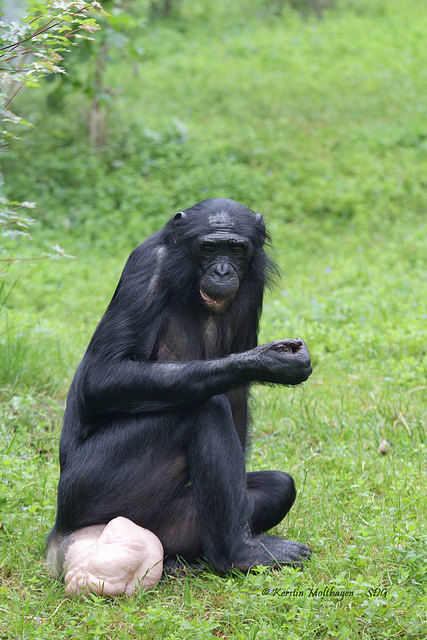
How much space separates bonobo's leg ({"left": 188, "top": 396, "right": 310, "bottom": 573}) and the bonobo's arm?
0.11 metres

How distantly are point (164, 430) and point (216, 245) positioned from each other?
0.86m

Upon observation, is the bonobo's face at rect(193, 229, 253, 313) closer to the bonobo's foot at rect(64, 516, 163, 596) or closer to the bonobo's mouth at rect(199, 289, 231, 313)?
the bonobo's mouth at rect(199, 289, 231, 313)

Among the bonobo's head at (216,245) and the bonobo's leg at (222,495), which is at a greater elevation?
the bonobo's head at (216,245)

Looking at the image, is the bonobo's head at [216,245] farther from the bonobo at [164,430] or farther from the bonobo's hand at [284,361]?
the bonobo's hand at [284,361]

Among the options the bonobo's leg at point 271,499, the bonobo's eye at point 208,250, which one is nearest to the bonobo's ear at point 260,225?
the bonobo's eye at point 208,250

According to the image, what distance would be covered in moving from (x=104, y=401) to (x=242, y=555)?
2.96 ft

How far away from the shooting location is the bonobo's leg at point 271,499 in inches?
138

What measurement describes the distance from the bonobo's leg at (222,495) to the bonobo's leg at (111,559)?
0.26 metres

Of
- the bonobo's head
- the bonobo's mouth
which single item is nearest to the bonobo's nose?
the bonobo's head

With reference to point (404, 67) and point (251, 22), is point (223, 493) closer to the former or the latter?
point (404, 67)

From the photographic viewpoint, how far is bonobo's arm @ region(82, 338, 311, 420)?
10.2 ft

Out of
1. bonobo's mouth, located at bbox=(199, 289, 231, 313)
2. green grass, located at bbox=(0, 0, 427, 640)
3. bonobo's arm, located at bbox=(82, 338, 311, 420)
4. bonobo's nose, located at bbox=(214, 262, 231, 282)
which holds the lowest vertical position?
green grass, located at bbox=(0, 0, 427, 640)

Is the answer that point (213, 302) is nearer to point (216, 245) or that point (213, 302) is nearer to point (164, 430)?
point (216, 245)

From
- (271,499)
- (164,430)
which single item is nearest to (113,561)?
(164,430)
